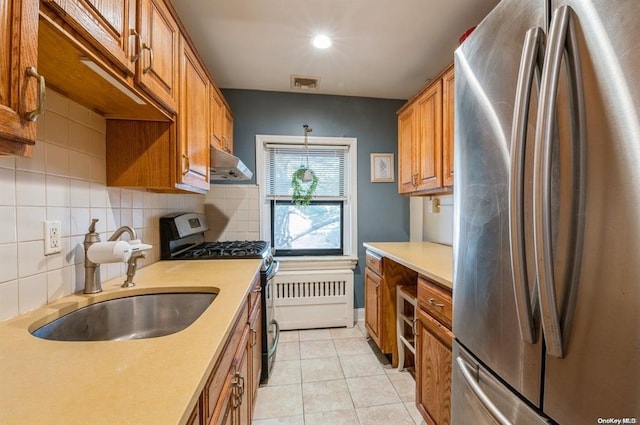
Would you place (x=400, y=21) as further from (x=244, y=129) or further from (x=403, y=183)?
(x=244, y=129)

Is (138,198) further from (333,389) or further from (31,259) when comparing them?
(333,389)

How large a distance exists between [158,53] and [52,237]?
→ 2.82 feet

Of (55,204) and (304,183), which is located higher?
(304,183)

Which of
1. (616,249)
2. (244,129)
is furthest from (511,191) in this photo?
(244,129)

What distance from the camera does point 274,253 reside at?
9.98ft

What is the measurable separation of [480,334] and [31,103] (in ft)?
4.42

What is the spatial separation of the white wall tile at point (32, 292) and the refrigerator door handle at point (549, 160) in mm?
1510

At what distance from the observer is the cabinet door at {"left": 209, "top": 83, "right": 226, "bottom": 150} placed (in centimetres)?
210

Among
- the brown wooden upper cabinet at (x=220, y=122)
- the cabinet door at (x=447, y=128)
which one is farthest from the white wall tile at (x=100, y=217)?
the cabinet door at (x=447, y=128)

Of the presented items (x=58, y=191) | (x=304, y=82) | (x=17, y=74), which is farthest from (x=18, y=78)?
(x=304, y=82)

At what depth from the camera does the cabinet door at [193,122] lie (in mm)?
1505

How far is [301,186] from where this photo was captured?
9.75 feet

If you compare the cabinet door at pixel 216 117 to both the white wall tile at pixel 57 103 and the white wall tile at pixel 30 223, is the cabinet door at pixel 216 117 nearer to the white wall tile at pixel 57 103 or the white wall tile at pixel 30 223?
the white wall tile at pixel 57 103

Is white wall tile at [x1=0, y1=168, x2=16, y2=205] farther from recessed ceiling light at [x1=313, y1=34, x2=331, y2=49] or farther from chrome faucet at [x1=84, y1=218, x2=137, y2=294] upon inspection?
recessed ceiling light at [x1=313, y1=34, x2=331, y2=49]
